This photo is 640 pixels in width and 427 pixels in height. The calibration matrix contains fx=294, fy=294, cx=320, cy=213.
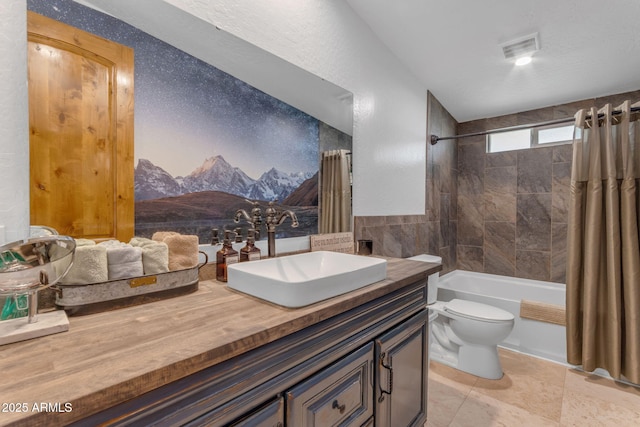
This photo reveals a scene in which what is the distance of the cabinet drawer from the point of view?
2.46 ft

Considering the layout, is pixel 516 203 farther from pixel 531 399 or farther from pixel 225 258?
pixel 225 258

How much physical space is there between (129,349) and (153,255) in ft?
1.26

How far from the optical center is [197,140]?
3.60ft

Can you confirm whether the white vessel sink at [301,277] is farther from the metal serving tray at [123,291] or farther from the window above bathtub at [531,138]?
the window above bathtub at [531,138]

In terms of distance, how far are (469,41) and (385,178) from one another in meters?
1.11

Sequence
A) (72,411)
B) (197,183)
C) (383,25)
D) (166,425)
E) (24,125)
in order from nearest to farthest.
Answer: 1. (72,411)
2. (166,425)
3. (24,125)
4. (197,183)
5. (383,25)

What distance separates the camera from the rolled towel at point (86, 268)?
75 cm

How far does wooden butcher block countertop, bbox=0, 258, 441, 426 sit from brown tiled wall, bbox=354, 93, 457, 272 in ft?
3.88

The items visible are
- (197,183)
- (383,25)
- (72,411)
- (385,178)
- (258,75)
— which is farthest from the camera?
(385,178)

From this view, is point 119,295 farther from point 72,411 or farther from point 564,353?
point 564,353

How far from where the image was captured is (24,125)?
756 millimetres

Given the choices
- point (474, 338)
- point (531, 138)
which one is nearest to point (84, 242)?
point (474, 338)

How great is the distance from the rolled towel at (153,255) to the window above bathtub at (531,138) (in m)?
3.09

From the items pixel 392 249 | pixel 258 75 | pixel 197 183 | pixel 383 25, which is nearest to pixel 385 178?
pixel 392 249
